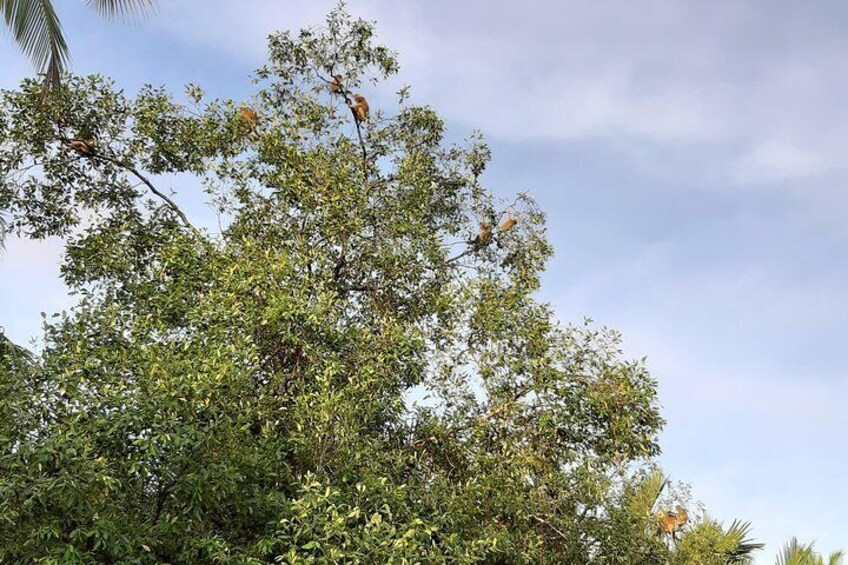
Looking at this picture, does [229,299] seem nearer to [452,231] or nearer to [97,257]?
[97,257]

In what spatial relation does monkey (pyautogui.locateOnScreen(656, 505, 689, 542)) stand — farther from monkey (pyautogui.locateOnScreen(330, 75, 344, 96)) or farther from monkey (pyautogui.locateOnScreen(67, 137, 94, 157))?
monkey (pyautogui.locateOnScreen(67, 137, 94, 157))

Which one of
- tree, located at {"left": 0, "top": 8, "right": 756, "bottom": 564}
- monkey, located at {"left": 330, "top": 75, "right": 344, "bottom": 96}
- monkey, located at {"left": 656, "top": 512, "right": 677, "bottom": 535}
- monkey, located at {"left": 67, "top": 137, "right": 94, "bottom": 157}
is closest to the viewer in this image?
tree, located at {"left": 0, "top": 8, "right": 756, "bottom": 564}

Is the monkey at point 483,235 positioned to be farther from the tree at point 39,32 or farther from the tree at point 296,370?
the tree at point 39,32

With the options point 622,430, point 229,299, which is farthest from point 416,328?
point 622,430

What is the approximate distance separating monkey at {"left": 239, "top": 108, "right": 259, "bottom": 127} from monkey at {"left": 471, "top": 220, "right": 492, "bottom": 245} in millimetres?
3657

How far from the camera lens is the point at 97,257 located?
36.0ft

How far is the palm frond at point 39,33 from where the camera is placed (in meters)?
10.8

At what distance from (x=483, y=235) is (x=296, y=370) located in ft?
14.7

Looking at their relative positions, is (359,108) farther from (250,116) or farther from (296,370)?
(296,370)

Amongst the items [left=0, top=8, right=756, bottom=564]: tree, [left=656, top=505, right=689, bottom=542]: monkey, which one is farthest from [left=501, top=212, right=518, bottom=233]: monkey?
[left=656, top=505, right=689, bottom=542]: monkey

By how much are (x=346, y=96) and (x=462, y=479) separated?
594 cm

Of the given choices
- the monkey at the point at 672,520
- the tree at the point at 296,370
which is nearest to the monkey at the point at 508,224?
the tree at the point at 296,370

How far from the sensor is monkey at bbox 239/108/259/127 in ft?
38.0

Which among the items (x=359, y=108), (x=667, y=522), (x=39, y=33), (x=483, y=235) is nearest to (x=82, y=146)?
(x=39, y=33)
